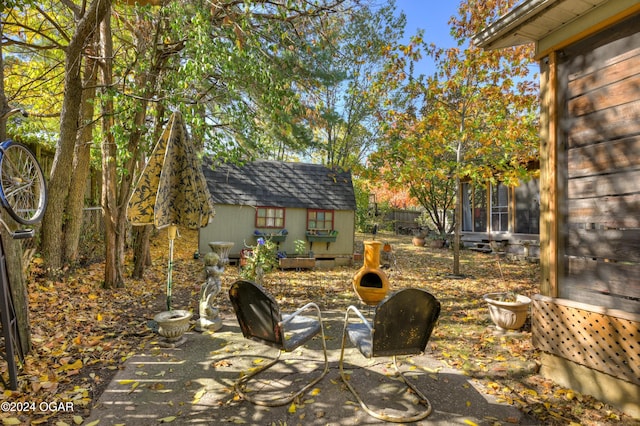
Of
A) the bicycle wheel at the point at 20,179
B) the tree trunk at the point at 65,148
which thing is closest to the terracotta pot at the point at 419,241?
the tree trunk at the point at 65,148

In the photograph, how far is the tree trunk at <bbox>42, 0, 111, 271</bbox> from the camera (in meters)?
5.64

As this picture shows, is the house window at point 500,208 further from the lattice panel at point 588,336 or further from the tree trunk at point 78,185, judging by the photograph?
the tree trunk at point 78,185

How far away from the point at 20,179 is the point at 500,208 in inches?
607

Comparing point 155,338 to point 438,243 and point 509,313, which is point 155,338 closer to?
point 509,313

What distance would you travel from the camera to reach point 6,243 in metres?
3.41

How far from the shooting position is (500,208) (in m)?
14.2

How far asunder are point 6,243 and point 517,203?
15.1 metres

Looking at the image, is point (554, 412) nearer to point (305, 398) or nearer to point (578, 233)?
point (578, 233)

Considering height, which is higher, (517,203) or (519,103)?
(519,103)

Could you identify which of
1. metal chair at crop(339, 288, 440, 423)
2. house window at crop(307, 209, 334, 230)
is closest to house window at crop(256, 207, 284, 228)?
house window at crop(307, 209, 334, 230)

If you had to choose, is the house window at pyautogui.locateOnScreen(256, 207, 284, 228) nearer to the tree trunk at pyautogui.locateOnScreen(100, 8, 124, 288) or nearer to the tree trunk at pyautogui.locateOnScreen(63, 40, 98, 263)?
the tree trunk at pyautogui.locateOnScreen(100, 8, 124, 288)

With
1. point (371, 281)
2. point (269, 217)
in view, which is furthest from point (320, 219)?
point (371, 281)

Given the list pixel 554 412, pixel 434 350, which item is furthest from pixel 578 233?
→ pixel 434 350

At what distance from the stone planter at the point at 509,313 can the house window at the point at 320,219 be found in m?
7.13
